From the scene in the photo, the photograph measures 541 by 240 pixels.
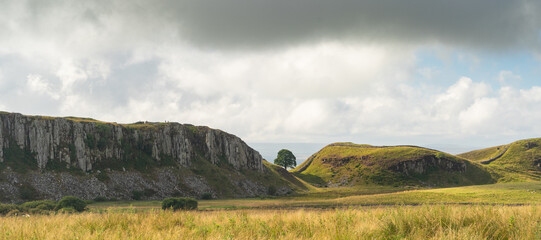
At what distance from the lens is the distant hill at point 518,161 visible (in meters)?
145

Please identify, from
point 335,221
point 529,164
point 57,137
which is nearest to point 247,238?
point 335,221

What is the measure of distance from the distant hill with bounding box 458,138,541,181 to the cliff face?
124531mm

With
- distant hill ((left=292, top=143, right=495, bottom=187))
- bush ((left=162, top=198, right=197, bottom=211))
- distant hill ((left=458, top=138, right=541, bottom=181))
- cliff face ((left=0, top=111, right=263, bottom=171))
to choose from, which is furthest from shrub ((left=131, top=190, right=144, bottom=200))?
distant hill ((left=458, top=138, right=541, bottom=181))

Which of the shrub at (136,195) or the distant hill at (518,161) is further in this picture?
the distant hill at (518,161)

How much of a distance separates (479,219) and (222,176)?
102801mm

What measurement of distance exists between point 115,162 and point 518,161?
20159cm

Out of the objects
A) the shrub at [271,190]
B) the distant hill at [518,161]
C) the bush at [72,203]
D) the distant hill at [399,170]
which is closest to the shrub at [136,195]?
the bush at [72,203]

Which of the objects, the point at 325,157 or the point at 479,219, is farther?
the point at 325,157

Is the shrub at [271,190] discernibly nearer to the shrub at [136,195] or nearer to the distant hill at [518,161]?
the shrub at [136,195]

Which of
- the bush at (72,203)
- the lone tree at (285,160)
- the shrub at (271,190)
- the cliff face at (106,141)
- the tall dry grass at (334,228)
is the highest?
the cliff face at (106,141)

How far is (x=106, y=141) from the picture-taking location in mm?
92562

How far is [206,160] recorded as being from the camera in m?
114

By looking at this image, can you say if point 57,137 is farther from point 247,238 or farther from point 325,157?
point 325,157

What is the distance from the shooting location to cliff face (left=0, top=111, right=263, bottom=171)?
3150 inches
